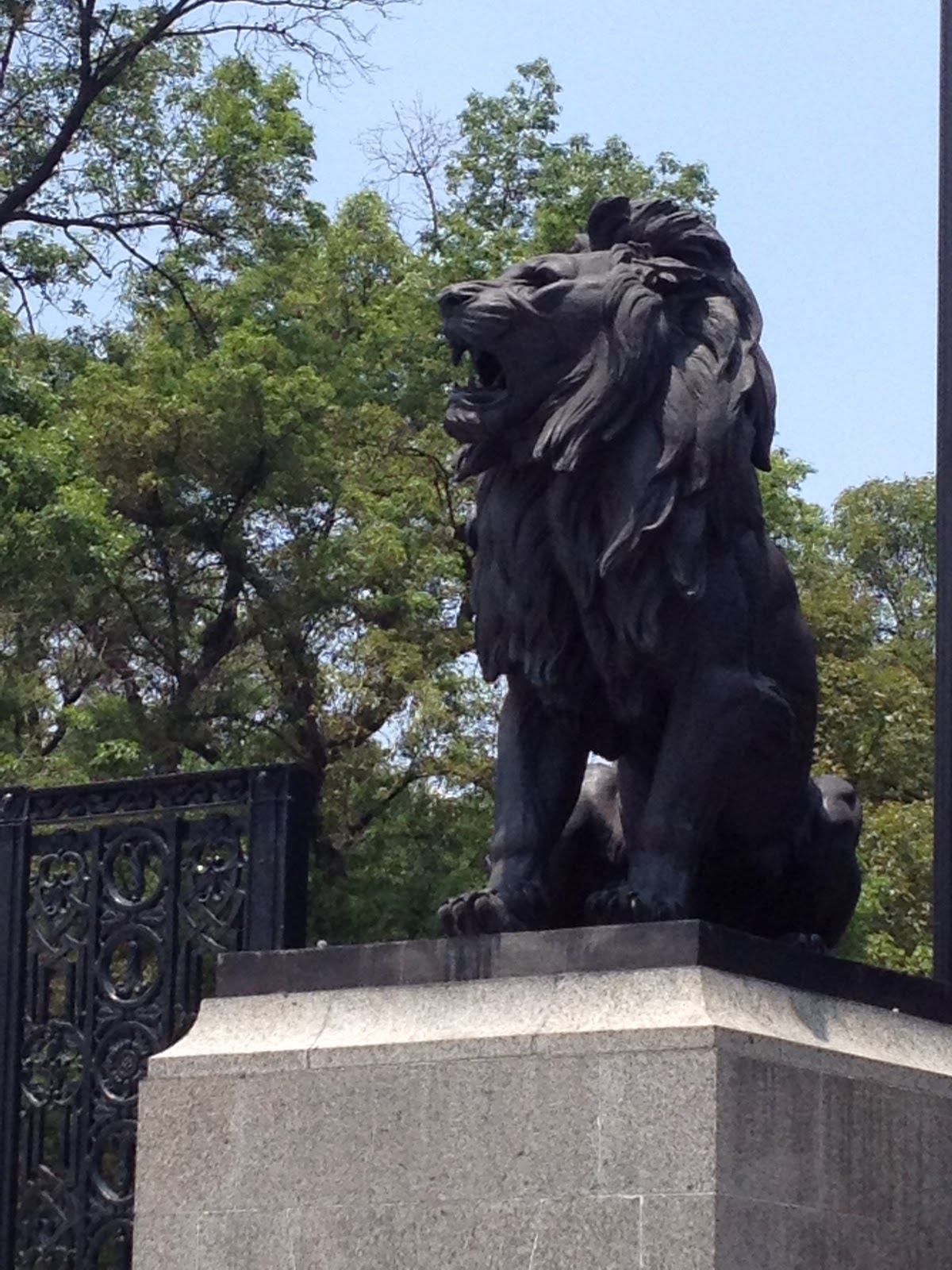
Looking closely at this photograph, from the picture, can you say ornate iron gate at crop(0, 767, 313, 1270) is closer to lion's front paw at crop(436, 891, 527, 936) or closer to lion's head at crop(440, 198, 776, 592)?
lion's front paw at crop(436, 891, 527, 936)

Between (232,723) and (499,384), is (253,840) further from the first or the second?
(232,723)

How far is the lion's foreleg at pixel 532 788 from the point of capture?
7074 mm

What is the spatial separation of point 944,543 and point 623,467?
6.53 ft

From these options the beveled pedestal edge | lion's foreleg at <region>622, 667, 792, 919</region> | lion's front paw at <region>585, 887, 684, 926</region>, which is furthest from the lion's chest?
the beveled pedestal edge

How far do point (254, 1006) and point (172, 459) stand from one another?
14.7 meters

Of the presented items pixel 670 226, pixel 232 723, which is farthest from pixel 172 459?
pixel 670 226

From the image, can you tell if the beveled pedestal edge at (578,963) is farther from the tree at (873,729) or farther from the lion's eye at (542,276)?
the tree at (873,729)

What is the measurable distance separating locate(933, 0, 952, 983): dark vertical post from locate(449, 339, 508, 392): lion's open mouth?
202 cm

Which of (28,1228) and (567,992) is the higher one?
(567,992)

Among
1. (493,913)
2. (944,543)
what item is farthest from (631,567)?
(944,543)

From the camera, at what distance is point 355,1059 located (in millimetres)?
6781

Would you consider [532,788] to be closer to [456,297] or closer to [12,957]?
[456,297]

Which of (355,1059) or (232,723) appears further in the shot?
(232,723)

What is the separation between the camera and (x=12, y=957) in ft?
33.2
